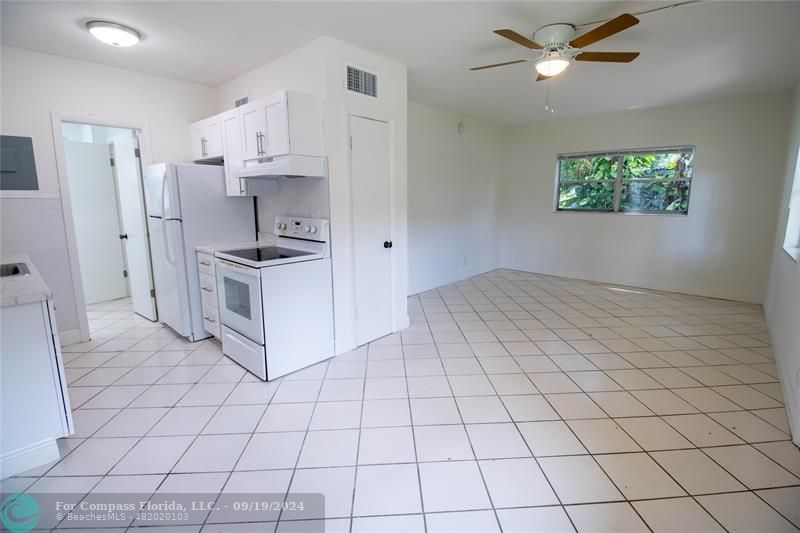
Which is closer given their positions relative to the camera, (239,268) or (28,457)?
(28,457)

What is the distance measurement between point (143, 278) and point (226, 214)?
1430mm

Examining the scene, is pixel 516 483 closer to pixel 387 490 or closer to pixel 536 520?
pixel 536 520

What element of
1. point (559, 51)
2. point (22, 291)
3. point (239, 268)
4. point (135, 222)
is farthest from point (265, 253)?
point (559, 51)

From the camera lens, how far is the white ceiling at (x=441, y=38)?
2.36 meters

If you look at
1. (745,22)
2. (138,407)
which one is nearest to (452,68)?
(745,22)

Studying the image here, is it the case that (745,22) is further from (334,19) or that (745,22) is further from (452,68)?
(334,19)

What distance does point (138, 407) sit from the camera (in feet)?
7.84

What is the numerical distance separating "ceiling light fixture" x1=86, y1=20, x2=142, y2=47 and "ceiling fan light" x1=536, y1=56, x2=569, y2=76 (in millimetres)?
2998

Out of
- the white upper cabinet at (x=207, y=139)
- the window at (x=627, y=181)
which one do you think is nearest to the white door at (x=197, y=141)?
the white upper cabinet at (x=207, y=139)

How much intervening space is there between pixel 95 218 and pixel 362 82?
13.2 ft

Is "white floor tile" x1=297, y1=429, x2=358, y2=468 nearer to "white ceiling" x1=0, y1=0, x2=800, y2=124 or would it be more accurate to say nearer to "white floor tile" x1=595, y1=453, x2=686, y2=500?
"white floor tile" x1=595, y1=453, x2=686, y2=500

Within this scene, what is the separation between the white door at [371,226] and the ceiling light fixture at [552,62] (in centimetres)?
137

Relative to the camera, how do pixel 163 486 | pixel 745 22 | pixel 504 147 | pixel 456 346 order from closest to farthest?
1. pixel 163 486
2. pixel 745 22
3. pixel 456 346
4. pixel 504 147

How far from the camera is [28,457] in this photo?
186 centimetres
